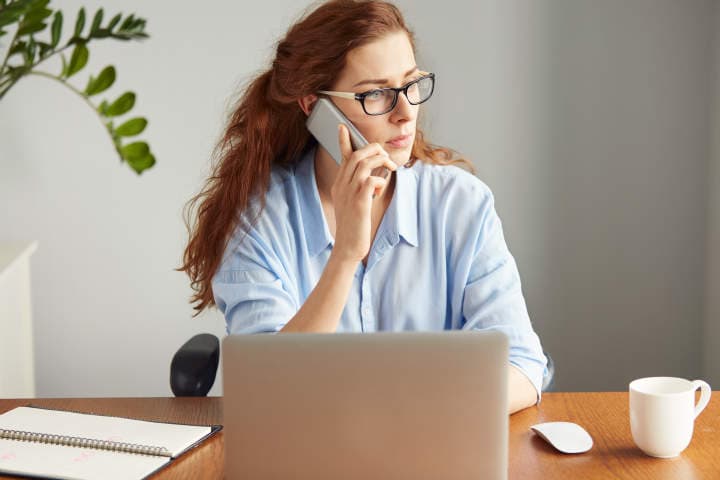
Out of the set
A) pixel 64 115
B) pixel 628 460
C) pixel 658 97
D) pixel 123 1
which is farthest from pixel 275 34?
pixel 628 460

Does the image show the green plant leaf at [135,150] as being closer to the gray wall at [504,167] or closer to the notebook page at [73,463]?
the notebook page at [73,463]

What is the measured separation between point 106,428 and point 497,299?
2.46 ft

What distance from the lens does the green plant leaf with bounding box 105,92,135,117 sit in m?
0.94

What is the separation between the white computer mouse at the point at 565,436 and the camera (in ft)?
4.11

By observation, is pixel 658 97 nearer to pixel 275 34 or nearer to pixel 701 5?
pixel 701 5

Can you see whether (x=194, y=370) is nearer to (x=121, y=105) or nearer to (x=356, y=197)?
(x=356, y=197)

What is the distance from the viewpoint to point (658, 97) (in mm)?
2756

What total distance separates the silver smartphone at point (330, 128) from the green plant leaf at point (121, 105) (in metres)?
0.80

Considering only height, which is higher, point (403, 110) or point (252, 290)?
point (403, 110)

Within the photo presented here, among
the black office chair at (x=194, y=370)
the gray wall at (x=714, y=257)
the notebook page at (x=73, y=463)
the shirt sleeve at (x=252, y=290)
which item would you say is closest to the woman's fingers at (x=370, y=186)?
the shirt sleeve at (x=252, y=290)

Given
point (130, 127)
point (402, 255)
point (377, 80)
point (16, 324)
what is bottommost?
point (16, 324)

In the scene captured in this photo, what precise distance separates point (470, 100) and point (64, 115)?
4.14ft

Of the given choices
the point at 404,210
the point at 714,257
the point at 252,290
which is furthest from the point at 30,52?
the point at 714,257

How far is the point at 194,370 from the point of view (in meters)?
1.62
